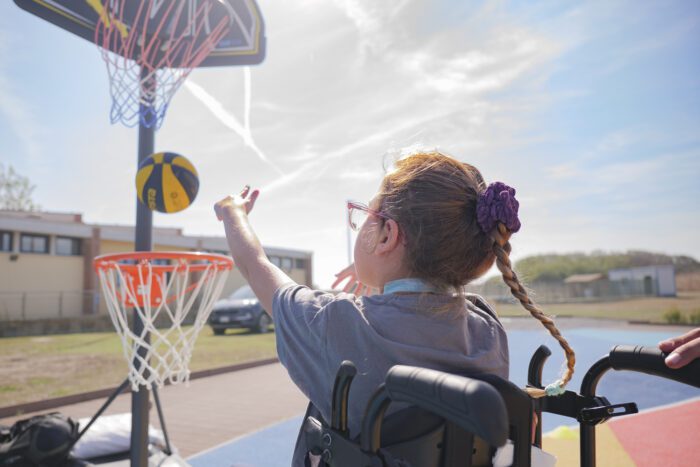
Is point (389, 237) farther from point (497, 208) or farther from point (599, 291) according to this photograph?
point (599, 291)

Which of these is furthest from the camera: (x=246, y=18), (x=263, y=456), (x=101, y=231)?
(x=101, y=231)

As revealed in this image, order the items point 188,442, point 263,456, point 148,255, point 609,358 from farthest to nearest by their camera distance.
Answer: point 188,442, point 263,456, point 148,255, point 609,358

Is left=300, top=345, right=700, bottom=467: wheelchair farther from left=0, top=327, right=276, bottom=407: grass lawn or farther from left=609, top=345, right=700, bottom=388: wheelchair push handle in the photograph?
left=0, top=327, right=276, bottom=407: grass lawn

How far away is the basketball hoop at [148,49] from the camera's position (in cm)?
360

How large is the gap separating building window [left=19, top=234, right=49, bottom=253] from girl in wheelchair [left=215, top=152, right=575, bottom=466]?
73.1ft

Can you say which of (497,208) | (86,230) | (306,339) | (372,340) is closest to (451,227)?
(497,208)

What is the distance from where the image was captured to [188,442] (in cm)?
509

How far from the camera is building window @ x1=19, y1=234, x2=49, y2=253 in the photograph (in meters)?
20.2

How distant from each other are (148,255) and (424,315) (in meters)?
2.34

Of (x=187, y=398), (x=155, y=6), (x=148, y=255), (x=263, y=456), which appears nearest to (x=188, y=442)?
(x=263, y=456)

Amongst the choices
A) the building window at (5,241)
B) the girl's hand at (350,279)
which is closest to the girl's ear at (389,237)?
the girl's hand at (350,279)

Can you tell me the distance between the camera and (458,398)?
895mm

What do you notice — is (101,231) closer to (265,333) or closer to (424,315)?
(265,333)

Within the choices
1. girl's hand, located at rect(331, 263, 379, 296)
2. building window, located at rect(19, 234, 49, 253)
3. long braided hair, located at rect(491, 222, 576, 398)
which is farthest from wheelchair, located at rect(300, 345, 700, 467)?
building window, located at rect(19, 234, 49, 253)
